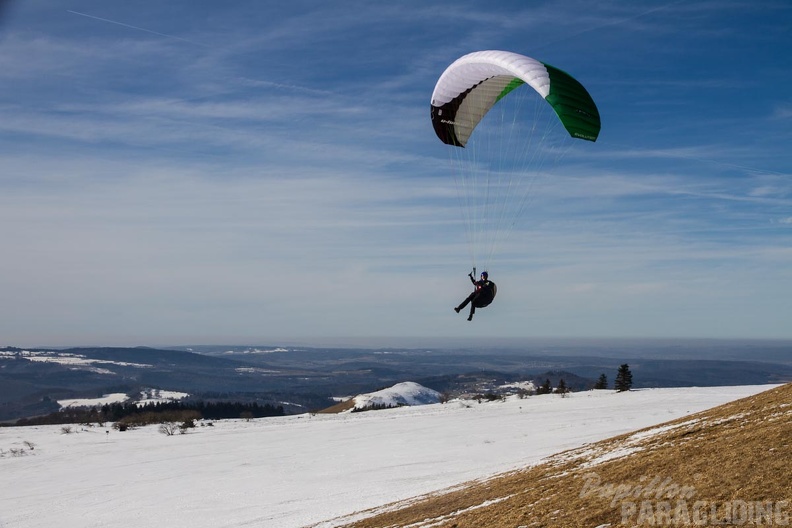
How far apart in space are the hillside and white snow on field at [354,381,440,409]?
9485 centimetres

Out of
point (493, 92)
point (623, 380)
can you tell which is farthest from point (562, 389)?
point (493, 92)

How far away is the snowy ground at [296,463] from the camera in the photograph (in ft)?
78.0

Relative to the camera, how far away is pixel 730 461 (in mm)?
10609

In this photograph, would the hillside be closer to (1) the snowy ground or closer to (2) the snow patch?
(1) the snowy ground

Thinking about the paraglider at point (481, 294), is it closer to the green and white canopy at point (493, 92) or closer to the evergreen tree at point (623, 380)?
the green and white canopy at point (493, 92)

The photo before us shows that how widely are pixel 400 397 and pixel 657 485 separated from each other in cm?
12011

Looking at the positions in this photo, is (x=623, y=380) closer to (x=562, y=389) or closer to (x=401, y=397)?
(x=562, y=389)

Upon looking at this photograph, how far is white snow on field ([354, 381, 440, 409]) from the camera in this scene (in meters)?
116

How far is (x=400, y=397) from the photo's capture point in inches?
5039

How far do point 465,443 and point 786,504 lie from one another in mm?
27067

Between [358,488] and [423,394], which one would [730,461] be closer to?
[358,488]

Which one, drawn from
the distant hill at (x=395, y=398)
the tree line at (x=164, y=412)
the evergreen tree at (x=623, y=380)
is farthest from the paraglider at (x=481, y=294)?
the distant hill at (x=395, y=398)

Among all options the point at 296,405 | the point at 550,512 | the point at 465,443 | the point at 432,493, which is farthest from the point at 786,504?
the point at 296,405

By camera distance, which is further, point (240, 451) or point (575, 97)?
point (240, 451)
